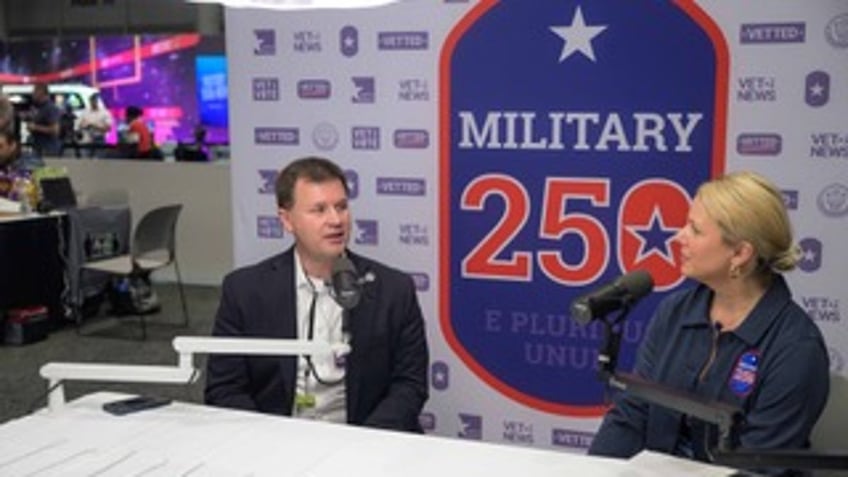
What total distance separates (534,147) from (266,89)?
3.59 feet

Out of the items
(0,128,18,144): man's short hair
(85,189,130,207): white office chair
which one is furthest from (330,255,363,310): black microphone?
(85,189,130,207): white office chair

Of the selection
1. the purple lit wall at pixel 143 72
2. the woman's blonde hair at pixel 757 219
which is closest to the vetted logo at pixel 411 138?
the woman's blonde hair at pixel 757 219

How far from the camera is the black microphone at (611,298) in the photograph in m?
1.60

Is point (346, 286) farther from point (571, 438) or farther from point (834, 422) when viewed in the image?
point (571, 438)

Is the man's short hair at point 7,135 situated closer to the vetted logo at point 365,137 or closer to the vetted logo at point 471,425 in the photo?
the vetted logo at point 365,137

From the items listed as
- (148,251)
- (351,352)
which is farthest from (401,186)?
(148,251)

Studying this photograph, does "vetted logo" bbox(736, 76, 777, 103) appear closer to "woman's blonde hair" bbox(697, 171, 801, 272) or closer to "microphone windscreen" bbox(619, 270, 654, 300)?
"woman's blonde hair" bbox(697, 171, 801, 272)

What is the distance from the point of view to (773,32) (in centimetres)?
282

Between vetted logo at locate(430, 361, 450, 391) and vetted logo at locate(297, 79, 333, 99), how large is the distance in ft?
3.66

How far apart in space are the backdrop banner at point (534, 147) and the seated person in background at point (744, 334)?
87 centimetres

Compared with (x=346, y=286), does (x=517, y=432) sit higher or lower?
lower

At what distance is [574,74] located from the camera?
3082 millimetres

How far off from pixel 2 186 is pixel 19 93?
249 inches

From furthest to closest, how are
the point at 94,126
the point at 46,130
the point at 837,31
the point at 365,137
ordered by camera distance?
the point at 94,126, the point at 46,130, the point at 365,137, the point at 837,31
